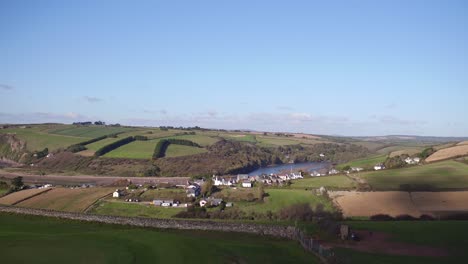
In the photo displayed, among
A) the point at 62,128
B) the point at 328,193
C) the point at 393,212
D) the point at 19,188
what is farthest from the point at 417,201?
the point at 62,128

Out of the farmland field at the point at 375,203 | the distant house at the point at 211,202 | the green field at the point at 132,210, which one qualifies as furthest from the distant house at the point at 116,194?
the farmland field at the point at 375,203

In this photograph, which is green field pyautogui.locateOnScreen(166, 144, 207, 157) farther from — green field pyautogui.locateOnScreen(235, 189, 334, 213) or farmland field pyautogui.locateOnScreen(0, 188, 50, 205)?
green field pyautogui.locateOnScreen(235, 189, 334, 213)

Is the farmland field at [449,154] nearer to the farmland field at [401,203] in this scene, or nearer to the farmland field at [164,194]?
the farmland field at [401,203]

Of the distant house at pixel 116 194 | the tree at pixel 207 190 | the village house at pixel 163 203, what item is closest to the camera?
the village house at pixel 163 203

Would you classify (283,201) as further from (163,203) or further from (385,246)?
(385,246)

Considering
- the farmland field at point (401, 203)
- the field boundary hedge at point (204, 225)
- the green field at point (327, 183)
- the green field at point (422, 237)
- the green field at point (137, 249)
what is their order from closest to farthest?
the green field at point (137, 249)
the green field at point (422, 237)
the field boundary hedge at point (204, 225)
the farmland field at point (401, 203)
the green field at point (327, 183)

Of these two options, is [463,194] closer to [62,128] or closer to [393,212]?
[393,212]

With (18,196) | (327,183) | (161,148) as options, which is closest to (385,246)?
(327,183)
